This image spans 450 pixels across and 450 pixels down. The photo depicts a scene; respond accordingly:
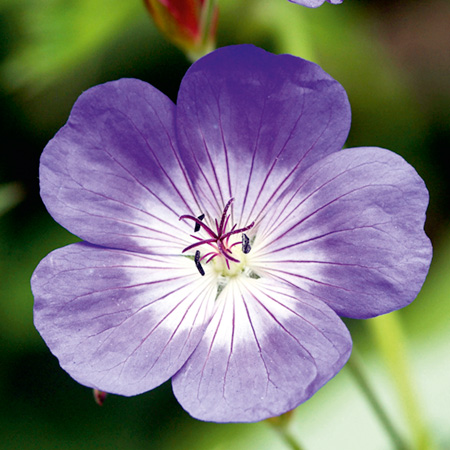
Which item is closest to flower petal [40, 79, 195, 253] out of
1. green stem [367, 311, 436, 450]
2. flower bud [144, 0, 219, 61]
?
flower bud [144, 0, 219, 61]

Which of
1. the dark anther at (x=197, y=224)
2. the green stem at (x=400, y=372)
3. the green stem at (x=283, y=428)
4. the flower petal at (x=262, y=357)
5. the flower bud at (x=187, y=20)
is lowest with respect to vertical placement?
the green stem at (x=400, y=372)

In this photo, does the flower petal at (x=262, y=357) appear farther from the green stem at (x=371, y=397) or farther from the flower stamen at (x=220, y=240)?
the green stem at (x=371, y=397)

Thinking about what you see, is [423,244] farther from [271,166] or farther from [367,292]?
[271,166]

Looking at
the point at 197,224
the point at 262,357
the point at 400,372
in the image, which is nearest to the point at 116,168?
the point at 197,224

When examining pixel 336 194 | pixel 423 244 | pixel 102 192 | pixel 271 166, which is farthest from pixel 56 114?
pixel 423 244

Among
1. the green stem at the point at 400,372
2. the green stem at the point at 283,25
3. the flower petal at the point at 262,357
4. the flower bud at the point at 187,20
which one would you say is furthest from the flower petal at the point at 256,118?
the green stem at the point at 283,25

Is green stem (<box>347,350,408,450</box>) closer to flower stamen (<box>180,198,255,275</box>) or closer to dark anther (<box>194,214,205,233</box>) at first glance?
flower stamen (<box>180,198,255,275</box>)
